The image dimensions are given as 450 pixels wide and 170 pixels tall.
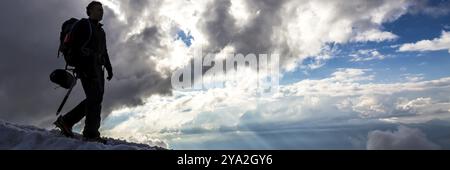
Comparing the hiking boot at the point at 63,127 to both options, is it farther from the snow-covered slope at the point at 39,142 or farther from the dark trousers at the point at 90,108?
the snow-covered slope at the point at 39,142

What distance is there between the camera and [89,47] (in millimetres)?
9414

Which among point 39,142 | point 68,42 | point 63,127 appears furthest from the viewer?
point 63,127

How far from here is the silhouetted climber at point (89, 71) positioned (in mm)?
9266

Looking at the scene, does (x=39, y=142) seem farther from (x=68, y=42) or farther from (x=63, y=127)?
(x=68, y=42)

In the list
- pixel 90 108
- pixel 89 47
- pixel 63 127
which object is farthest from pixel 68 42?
pixel 63 127

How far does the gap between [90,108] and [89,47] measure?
1.25 metres

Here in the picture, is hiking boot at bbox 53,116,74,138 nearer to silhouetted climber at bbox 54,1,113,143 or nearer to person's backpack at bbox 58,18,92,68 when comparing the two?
silhouetted climber at bbox 54,1,113,143

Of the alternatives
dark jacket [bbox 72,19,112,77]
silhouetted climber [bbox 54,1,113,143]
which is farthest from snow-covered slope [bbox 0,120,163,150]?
dark jacket [bbox 72,19,112,77]

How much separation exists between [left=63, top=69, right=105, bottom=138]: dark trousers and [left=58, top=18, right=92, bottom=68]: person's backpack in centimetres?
44

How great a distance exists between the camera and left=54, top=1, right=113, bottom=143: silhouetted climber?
30.4 ft
